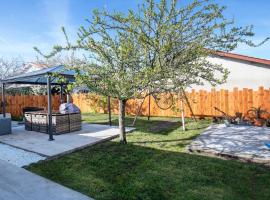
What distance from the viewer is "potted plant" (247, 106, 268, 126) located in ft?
30.7

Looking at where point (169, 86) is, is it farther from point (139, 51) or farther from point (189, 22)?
point (189, 22)

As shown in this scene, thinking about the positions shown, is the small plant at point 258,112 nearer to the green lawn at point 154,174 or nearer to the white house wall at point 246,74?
the white house wall at point 246,74

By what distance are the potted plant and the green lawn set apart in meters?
4.97

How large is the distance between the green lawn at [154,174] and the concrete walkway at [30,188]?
21 cm

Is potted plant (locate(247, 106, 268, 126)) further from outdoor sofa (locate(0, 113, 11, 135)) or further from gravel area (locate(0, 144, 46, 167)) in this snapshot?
outdoor sofa (locate(0, 113, 11, 135))

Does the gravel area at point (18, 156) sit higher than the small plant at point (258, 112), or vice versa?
the small plant at point (258, 112)

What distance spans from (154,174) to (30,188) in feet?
7.32

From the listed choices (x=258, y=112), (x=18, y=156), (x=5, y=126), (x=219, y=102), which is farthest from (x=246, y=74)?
(x=5, y=126)

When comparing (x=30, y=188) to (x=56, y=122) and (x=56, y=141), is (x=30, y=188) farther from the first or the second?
(x=56, y=122)

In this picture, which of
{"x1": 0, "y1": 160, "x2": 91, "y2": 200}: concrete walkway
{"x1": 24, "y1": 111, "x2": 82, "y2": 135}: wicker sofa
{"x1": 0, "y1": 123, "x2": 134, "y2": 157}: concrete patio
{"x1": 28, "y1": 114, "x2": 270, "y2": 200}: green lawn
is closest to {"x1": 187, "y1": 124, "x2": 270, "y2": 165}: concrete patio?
{"x1": 28, "y1": 114, "x2": 270, "y2": 200}: green lawn

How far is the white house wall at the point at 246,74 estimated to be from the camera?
466 inches

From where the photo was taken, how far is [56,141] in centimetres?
706

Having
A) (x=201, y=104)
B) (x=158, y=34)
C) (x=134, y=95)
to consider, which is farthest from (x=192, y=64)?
(x=201, y=104)

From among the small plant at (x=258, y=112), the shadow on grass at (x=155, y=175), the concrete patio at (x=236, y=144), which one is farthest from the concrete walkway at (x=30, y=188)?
the small plant at (x=258, y=112)
